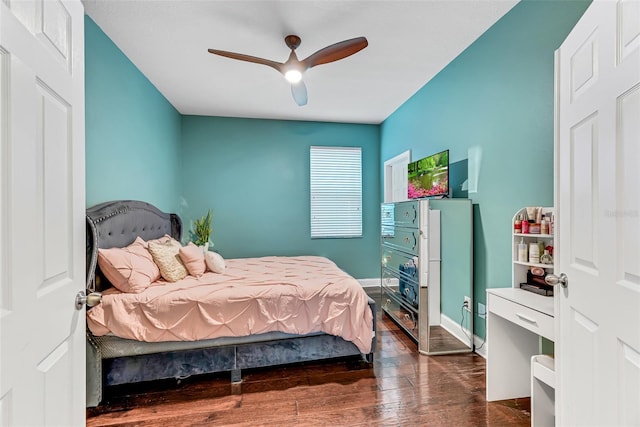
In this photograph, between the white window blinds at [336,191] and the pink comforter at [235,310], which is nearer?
the pink comforter at [235,310]

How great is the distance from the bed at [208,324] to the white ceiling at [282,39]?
4.78ft

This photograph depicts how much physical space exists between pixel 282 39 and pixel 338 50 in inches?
24.9

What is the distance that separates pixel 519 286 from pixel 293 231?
131 inches

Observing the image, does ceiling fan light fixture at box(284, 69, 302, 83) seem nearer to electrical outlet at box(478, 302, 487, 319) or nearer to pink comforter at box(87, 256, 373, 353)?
pink comforter at box(87, 256, 373, 353)

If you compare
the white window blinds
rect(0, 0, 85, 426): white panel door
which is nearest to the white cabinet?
the white window blinds

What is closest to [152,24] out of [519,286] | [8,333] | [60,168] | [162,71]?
[162,71]

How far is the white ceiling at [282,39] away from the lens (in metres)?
2.23

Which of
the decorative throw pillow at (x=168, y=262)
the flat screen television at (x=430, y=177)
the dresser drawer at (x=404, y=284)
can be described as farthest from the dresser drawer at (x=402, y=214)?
the decorative throw pillow at (x=168, y=262)

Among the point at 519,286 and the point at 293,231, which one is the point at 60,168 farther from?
the point at 293,231

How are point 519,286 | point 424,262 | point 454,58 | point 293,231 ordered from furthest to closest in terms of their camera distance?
point 293,231, point 454,58, point 424,262, point 519,286

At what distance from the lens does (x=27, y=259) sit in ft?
2.71

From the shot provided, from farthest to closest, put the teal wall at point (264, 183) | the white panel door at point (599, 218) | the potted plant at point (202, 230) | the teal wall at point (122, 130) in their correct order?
Answer: the teal wall at point (264, 183) → the potted plant at point (202, 230) → the teal wall at point (122, 130) → the white panel door at point (599, 218)

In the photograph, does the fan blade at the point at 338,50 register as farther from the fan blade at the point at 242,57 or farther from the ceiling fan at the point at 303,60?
the fan blade at the point at 242,57

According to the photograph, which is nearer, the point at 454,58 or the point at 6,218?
A: the point at 6,218
